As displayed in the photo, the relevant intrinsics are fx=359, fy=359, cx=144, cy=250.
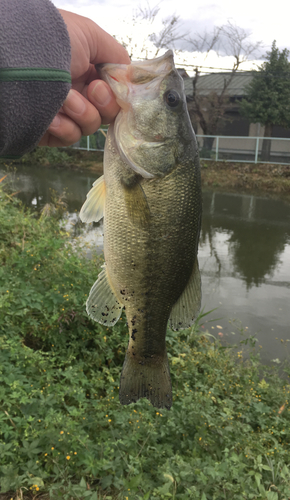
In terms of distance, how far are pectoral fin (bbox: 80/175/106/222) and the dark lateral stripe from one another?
0.46 metres

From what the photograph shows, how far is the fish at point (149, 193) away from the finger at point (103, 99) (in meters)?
0.03

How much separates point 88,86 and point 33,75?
14.5 inches

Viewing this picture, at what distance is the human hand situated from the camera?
1.38 meters

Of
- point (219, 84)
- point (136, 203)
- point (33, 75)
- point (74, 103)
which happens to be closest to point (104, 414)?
point (136, 203)

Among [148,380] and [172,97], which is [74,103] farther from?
[148,380]

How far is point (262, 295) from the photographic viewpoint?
6.45 meters

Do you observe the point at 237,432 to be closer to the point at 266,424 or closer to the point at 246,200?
the point at 266,424

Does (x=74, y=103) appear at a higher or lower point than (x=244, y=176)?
higher

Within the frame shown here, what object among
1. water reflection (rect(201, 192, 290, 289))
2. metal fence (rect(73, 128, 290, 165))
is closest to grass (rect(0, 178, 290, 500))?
water reflection (rect(201, 192, 290, 289))

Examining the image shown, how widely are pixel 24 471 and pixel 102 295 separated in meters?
1.49

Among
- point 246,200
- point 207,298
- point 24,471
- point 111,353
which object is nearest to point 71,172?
point 246,200

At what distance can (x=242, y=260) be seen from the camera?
803 cm

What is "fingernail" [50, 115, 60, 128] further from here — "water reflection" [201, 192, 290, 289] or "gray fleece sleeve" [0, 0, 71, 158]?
"water reflection" [201, 192, 290, 289]

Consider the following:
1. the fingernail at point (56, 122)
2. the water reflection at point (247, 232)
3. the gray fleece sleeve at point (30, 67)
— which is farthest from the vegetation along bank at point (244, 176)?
the gray fleece sleeve at point (30, 67)
